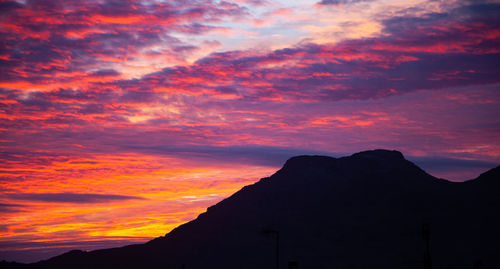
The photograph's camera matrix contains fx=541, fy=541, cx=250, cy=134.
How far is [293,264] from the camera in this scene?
6147 centimetres

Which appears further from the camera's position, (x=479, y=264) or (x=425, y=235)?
(x=479, y=264)

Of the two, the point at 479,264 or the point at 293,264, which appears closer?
the point at 293,264

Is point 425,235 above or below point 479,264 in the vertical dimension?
above

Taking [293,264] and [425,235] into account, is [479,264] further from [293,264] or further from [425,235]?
[293,264]

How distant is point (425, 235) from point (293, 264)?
1860 centimetres

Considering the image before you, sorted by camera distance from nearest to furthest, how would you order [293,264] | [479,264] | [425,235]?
[293,264]
[425,235]
[479,264]

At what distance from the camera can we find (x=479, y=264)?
8025 centimetres

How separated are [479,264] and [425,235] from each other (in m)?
18.1

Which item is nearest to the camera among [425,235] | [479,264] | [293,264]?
[293,264]

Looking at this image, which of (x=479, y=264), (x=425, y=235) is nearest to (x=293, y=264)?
(x=425, y=235)

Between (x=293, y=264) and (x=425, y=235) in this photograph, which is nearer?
(x=293, y=264)
